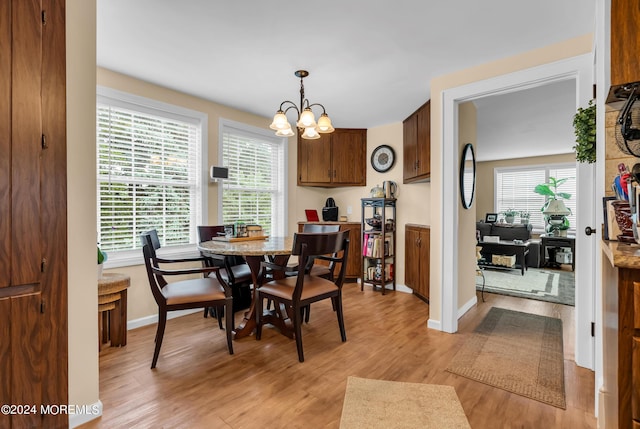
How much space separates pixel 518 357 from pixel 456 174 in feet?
5.06

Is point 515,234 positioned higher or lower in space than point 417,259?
higher

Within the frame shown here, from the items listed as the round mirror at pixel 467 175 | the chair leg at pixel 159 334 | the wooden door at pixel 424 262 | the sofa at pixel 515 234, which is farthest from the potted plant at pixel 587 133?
the sofa at pixel 515 234

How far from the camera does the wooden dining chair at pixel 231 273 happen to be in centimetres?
280

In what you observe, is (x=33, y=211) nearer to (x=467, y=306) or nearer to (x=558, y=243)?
(x=467, y=306)

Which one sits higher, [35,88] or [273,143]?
[273,143]

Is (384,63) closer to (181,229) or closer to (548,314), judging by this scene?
(181,229)

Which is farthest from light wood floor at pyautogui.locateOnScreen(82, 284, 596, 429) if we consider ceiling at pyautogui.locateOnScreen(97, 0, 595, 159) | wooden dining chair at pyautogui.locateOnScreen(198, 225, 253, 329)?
ceiling at pyautogui.locateOnScreen(97, 0, 595, 159)

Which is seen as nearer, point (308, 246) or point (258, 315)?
point (308, 246)

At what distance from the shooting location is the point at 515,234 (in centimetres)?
606

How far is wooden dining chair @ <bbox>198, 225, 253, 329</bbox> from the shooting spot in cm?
280

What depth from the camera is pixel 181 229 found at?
10.9 ft

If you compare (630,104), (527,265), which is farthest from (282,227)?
(527,265)

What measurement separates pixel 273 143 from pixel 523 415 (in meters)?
3.79

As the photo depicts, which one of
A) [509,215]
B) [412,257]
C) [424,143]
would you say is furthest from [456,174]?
[509,215]
